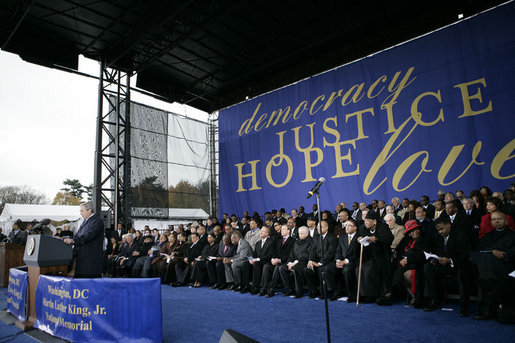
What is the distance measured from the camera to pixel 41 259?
11.4 feet

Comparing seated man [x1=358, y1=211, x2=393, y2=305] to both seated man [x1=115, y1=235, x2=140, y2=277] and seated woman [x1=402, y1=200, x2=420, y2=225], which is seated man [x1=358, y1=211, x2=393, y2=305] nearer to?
seated woman [x1=402, y1=200, x2=420, y2=225]

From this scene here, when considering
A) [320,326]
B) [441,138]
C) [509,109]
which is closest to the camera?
[320,326]

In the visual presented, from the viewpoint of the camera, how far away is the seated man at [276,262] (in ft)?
18.6

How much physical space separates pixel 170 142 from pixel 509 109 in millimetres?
10300

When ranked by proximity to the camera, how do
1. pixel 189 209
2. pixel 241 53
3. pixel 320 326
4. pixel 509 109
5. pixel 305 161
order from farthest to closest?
1. pixel 189 209
2. pixel 241 53
3. pixel 305 161
4. pixel 509 109
5. pixel 320 326

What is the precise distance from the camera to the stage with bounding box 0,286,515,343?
119 inches

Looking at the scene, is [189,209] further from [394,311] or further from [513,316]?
[513,316]

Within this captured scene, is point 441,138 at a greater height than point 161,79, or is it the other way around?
point 161,79

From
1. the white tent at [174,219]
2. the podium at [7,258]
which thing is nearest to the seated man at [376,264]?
the podium at [7,258]

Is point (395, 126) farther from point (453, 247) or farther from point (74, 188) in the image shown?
point (74, 188)

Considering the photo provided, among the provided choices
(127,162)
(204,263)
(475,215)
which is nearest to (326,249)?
(475,215)

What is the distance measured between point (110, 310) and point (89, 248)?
117cm

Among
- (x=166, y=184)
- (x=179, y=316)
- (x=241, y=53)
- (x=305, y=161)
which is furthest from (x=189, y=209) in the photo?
(x=179, y=316)

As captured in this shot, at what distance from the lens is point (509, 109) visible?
708 centimetres
